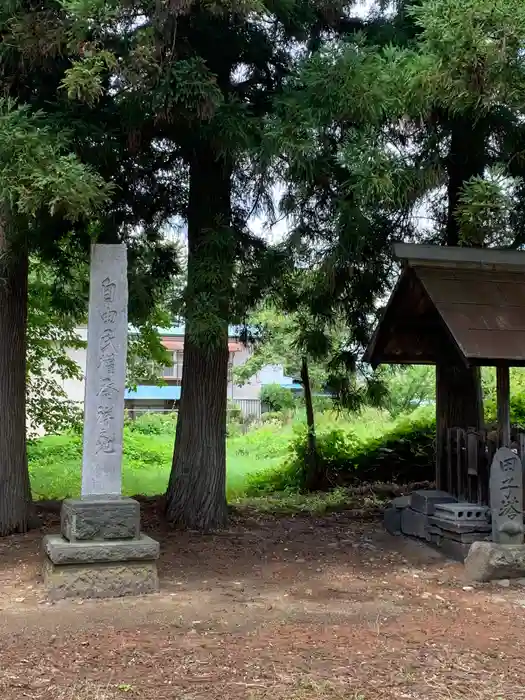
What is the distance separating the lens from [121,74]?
631 centimetres

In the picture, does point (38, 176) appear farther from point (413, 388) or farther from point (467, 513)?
point (413, 388)

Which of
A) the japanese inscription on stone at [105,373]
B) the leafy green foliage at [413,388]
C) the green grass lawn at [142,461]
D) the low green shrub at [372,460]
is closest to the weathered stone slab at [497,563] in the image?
the japanese inscription on stone at [105,373]

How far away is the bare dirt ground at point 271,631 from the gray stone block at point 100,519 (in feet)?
1.80

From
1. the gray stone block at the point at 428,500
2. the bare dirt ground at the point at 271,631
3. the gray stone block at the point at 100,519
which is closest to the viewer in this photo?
the bare dirt ground at the point at 271,631

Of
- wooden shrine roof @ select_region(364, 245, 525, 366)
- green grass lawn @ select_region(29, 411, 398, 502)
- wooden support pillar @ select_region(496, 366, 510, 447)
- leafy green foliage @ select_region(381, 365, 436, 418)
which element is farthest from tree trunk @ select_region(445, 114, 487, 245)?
leafy green foliage @ select_region(381, 365, 436, 418)

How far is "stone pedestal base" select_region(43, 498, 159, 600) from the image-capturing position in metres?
6.06

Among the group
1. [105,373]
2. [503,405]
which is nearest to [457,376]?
[503,405]

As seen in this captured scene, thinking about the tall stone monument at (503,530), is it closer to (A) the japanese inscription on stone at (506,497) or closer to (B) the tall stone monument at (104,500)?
(A) the japanese inscription on stone at (506,497)

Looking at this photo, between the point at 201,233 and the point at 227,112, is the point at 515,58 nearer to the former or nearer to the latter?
the point at 227,112

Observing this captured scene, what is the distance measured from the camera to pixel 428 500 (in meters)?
8.12

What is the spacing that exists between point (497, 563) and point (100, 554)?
11.5ft

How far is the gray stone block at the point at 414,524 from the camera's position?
321 inches

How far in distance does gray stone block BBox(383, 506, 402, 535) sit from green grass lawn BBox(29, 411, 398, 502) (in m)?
4.10

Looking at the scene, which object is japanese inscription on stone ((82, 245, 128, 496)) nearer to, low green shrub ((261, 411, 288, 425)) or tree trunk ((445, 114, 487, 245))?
tree trunk ((445, 114, 487, 245))
